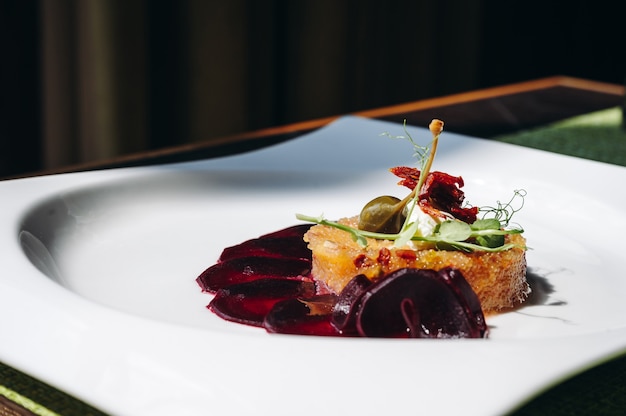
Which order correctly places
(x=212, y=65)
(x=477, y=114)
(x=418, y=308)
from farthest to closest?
(x=212, y=65) → (x=477, y=114) → (x=418, y=308)

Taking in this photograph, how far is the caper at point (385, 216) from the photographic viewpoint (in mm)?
1416

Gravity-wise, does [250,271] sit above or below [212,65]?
below

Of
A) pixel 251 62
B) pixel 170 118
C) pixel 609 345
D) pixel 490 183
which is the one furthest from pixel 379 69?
pixel 609 345

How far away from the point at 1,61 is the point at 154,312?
7.03 ft

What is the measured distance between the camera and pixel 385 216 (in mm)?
1418

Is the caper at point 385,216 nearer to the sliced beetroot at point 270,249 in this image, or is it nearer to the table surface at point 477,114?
the sliced beetroot at point 270,249

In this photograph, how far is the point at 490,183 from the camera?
1.90 meters

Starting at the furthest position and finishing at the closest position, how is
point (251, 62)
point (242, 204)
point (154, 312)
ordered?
point (251, 62)
point (242, 204)
point (154, 312)

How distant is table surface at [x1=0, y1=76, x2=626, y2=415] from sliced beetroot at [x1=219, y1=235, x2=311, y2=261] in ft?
1.70

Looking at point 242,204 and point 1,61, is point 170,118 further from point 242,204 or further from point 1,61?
point 242,204

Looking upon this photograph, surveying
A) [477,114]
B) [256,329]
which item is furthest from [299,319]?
[477,114]

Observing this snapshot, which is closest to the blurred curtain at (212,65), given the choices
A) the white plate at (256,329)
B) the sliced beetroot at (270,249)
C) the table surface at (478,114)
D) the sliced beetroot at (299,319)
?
the table surface at (478,114)

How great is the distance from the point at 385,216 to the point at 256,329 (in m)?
0.31

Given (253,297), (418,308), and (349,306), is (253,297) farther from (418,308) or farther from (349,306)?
(418,308)
